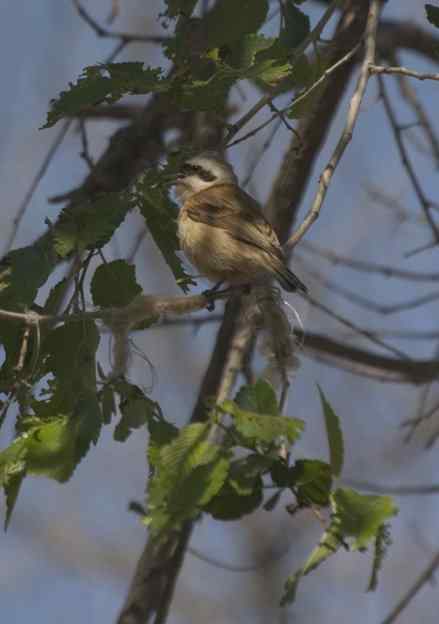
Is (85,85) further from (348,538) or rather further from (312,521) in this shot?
(312,521)

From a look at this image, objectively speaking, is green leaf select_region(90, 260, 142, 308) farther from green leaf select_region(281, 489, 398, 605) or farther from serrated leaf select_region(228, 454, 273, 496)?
green leaf select_region(281, 489, 398, 605)

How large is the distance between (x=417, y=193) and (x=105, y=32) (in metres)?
1.61

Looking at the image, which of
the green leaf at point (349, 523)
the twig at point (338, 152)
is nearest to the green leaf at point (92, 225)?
the twig at point (338, 152)

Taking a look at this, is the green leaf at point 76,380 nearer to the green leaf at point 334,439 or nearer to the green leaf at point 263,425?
the green leaf at point 263,425

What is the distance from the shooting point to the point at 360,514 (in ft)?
6.19

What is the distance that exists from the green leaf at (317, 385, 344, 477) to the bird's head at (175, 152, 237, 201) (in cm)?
221

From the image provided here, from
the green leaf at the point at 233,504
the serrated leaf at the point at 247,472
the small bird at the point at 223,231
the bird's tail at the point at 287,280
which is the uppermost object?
the small bird at the point at 223,231

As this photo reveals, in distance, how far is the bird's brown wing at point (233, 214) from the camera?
12.1ft

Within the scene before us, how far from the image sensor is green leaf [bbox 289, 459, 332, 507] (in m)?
2.02

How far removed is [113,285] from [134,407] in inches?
16.9

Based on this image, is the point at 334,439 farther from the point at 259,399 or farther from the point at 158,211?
the point at 158,211

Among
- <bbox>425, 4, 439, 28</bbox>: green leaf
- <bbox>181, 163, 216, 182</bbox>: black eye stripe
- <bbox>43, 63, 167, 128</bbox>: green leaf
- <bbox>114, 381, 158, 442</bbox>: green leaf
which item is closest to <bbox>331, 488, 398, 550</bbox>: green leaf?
<bbox>114, 381, 158, 442</bbox>: green leaf

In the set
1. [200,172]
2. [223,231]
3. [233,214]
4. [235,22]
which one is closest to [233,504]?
[235,22]

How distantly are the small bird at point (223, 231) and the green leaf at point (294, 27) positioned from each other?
0.52 m
